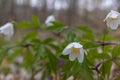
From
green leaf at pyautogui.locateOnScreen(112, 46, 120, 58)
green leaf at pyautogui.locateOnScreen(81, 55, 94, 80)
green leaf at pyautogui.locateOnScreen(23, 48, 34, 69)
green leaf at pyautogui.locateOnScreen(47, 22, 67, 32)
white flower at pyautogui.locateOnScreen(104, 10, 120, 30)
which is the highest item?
white flower at pyautogui.locateOnScreen(104, 10, 120, 30)

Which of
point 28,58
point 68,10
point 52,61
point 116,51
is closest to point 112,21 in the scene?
point 116,51

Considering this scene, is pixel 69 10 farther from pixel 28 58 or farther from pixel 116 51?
pixel 116 51

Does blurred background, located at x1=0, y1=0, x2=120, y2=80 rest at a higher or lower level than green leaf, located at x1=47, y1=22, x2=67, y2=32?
lower

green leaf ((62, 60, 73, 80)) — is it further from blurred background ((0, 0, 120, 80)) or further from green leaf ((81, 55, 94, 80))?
blurred background ((0, 0, 120, 80))

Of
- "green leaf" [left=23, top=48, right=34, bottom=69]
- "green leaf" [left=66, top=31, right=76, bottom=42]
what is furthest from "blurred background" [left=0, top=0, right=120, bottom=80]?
"green leaf" [left=66, top=31, right=76, bottom=42]

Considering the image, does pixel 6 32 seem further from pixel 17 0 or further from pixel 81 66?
pixel 17 0

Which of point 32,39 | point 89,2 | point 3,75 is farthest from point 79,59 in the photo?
point 89,2

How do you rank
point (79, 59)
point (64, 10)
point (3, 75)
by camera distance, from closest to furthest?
point (79, 59), point (3, 75), point (64, 10)

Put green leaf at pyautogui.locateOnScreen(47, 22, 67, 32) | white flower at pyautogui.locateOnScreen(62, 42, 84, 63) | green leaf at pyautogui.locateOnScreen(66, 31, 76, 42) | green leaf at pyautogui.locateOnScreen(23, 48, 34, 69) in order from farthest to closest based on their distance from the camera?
green leaf at pyautogui.locateOnScreen(23, 48, 34, 69), green leaf at pyautogui.locateOnScreen(47, 22, 67, 32), green leaf at pyautogui.locateOnScreen(66, 31, 76, 42), white flower at pyautogui.locateOnScreen(62, 42, 84, 63)
